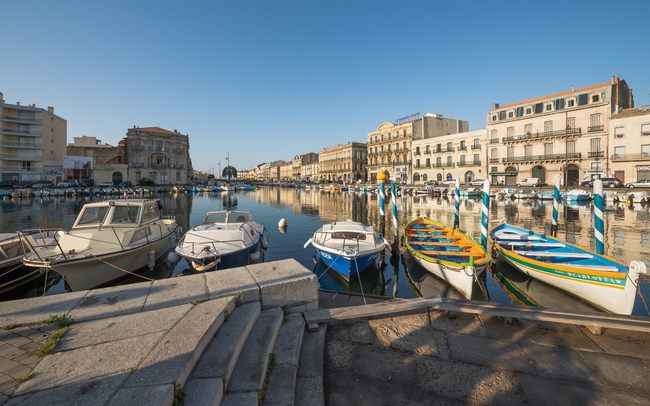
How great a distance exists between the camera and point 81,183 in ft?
196

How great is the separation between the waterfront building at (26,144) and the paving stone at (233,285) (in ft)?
251

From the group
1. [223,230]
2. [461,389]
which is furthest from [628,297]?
[223,230]

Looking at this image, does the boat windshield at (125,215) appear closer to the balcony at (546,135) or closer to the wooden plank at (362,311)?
the wooden plank at (362,311)

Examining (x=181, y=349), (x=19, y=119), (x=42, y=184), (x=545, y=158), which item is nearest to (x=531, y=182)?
(x=545, y=158)

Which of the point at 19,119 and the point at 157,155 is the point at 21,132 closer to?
the point at 19,119

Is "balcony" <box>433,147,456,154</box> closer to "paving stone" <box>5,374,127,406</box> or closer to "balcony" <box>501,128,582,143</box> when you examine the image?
"balcony" <box>501,128,582,143</box>

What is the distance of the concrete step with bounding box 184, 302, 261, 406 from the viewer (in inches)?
102

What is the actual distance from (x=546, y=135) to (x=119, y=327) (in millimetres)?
61778

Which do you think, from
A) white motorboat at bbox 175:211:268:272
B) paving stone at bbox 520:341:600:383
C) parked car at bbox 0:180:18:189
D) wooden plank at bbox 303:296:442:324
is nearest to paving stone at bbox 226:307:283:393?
wooden plank at bbox 303:296:442:324

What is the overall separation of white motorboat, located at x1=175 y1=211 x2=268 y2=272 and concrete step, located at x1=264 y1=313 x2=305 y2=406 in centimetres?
566

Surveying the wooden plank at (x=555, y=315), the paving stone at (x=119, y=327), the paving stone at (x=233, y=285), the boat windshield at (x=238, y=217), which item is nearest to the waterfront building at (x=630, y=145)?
the wooden plank at (x=555, y=315)

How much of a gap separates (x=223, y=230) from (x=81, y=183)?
68.6 metres

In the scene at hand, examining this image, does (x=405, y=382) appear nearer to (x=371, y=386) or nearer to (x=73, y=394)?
(x=371, y=386)

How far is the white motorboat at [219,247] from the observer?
9336 mm
